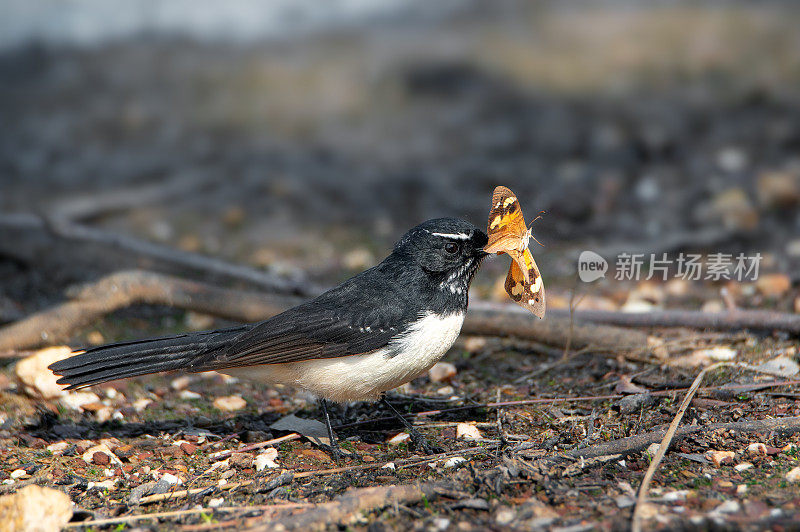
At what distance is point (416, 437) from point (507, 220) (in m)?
A: 1.13

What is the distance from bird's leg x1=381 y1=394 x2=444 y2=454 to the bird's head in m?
0.69

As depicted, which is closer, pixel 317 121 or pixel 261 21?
pixel 317 121

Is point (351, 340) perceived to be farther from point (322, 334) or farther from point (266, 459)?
point (266, 459)

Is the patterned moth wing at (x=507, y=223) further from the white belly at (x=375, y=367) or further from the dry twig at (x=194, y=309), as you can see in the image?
the dry twig at (x=194, y=309)

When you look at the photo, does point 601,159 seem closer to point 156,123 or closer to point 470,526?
point 156,123

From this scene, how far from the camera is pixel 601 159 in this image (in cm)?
799

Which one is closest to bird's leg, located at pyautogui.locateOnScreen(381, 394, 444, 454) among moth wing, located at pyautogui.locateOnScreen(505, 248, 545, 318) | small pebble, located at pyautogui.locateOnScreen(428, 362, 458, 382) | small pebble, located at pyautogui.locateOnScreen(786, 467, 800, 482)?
small pebble, located at pyautogui.locateOnScreen(428, 362, 458, 382)

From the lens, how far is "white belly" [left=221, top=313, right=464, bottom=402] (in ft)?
12.2

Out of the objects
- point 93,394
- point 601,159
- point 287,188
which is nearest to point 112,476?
point 93,394

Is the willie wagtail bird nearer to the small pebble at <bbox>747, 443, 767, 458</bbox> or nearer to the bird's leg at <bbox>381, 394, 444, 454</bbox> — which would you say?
the bird's leg at <bbox>381, 394, 444, 454</bbox>

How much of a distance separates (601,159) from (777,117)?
190cm

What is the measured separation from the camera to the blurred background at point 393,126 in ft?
23.2

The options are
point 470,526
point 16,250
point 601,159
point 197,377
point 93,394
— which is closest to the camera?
point 470,526

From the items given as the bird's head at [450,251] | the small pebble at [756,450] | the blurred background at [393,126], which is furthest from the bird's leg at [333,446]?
the blurred background at [393,126]
